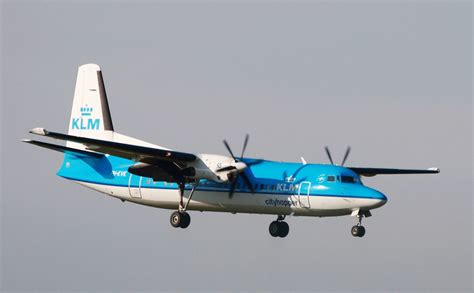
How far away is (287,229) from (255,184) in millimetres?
2505

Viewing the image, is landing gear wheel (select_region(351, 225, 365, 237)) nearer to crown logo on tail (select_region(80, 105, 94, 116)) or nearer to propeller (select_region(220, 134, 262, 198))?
propeller (select_region(220, 134, 262, 198))

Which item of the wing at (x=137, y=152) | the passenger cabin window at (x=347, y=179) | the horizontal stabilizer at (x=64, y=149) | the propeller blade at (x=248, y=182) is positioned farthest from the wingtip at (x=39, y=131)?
the passenger cabin window at (x=347, y=179)

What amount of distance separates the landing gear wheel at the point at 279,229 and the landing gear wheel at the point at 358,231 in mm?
Answer: 3350

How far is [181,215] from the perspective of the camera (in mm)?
31016

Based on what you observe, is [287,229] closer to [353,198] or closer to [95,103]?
[353,198]

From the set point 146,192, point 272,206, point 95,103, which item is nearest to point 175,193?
point 146,192

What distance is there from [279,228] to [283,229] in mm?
150

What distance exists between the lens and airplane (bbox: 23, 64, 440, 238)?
2898 cm

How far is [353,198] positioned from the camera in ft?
94.2

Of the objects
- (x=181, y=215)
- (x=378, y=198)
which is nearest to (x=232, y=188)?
(x=181, y=215)

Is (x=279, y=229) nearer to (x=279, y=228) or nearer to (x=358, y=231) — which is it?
(x=279, y=228)

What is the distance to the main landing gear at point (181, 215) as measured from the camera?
30.9 meters

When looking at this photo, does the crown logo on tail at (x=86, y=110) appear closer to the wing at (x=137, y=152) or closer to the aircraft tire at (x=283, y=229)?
the wing at (x=137, y=152)

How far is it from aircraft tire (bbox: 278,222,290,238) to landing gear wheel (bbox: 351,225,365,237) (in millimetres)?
3344
